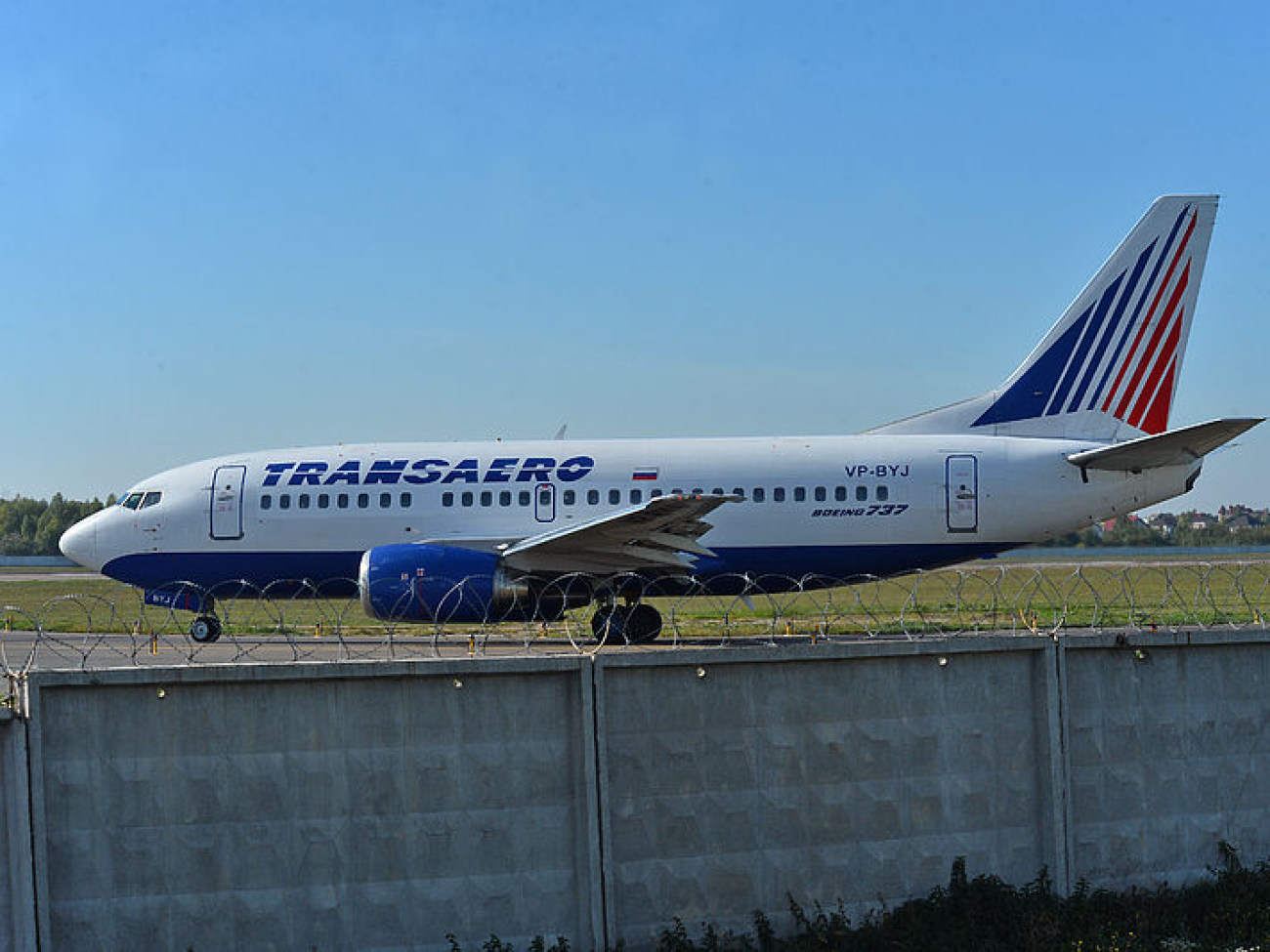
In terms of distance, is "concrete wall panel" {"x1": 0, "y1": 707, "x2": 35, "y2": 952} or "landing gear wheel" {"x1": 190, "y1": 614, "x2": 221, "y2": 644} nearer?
"concrete wall panel" {"x1": 0, "y1": 707, "x2": 35, "y2": 952}

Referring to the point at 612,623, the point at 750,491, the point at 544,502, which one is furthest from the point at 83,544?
Result: the point at 750,491

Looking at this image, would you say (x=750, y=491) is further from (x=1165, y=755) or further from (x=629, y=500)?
(x=1165, y=755)

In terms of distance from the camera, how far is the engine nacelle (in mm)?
23797

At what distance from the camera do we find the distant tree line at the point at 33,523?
10706cm

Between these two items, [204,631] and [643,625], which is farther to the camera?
[643,625]

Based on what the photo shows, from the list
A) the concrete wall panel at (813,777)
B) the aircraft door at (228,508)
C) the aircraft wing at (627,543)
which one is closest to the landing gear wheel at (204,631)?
the aircraft door at (228,508)

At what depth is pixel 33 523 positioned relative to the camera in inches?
4542

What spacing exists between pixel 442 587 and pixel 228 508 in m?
6.40

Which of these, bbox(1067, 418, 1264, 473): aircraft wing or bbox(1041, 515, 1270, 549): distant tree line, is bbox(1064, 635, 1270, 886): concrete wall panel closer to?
bbox(1067, 418, 1264, 473): aircraft wing

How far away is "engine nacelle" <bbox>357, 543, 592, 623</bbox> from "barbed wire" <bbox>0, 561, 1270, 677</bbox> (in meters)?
0.08

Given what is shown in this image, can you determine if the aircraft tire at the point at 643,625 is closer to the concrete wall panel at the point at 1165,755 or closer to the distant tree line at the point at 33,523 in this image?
the concrete wall panel at the point at 1165,755

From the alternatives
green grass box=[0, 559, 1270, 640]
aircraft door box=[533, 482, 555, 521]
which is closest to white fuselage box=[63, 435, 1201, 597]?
aircraft door box=[533, 482, 555, 521]

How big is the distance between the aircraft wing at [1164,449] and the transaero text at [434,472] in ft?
31.7

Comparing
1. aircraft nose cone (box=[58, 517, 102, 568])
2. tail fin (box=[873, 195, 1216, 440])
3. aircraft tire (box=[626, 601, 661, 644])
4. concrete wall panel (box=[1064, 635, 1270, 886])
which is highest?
tail fin (box=[873, 195, 1216, 440])
